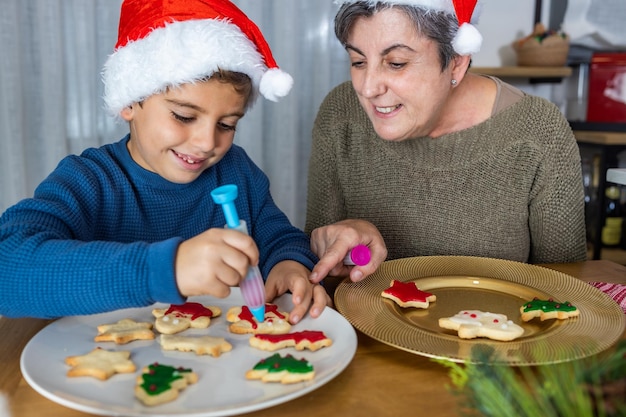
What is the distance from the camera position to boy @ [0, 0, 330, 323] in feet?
2.74

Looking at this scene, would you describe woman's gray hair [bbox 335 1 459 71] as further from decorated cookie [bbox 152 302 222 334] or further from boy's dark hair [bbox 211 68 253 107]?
decorated cookie [bbox 152 302 222 334]

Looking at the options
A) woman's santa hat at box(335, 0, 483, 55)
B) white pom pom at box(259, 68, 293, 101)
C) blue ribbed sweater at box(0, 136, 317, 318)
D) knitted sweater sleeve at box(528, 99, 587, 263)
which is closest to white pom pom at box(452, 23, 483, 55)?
woman's santa hat at box(335, 0, 483, 55)

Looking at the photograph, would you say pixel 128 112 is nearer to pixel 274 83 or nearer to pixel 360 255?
pixel 274 83

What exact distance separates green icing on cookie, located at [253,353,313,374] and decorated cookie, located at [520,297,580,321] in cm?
40

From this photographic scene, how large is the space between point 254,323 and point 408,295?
10.5 inches

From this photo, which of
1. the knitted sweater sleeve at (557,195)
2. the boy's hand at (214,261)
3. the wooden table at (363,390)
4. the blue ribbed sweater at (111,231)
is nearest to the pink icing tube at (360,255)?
the blue ribbed sweater at (111,231)

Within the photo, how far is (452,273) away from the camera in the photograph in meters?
1.16

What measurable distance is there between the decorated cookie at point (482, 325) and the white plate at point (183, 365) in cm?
16

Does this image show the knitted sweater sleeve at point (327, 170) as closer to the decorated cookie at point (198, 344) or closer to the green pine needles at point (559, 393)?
the decorated cookie at point (198, 344)

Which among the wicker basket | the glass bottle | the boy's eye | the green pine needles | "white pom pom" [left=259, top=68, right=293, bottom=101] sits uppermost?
the wicker basket

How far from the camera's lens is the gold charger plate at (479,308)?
83 cm

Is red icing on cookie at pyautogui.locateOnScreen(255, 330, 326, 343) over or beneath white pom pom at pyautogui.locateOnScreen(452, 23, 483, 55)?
beneath

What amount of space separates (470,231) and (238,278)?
931mm

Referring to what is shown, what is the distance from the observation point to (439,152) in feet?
5.34
